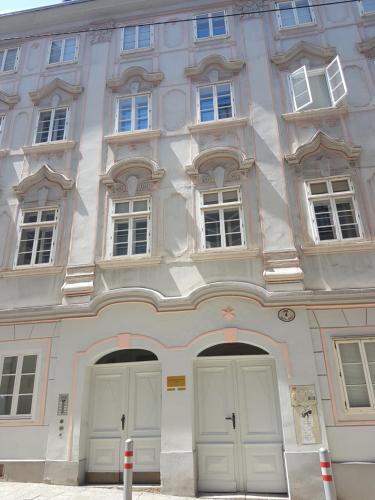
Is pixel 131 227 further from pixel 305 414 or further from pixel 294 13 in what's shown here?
pixel 294 13

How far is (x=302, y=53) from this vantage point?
1110 cm

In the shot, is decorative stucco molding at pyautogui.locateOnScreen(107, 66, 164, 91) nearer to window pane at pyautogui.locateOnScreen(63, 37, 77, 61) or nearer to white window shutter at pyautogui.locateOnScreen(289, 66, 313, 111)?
window pane at pyautogui.locateOnScreen(63, 37, 77, 61)

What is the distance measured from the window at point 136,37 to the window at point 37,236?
6137 mm

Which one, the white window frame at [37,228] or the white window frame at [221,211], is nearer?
the white window frame at [221,211]

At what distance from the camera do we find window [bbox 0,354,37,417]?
8.36 meters

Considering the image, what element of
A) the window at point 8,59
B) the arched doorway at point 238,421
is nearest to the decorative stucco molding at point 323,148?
the arched doorway at point 238,421

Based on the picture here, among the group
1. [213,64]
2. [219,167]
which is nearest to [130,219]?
[219,167]

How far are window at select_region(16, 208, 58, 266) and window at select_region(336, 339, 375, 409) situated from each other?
7.01 meters

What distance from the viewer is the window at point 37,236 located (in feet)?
32.0

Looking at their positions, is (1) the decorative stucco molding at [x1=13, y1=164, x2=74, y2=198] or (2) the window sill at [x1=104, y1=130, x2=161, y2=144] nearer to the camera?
(1) the decorative stucco molding at [x1=13, y1=164, x2=74, y2=198]

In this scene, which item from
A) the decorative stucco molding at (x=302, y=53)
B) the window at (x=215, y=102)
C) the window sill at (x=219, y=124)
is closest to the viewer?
the window sill at (x=219, y=124)

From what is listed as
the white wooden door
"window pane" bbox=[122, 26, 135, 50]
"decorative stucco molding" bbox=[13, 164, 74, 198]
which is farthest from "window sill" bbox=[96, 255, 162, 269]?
"window pane" bbox=[122, 26, 135, 50]

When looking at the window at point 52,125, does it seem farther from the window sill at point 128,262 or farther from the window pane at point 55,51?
the window sill at point 128,262

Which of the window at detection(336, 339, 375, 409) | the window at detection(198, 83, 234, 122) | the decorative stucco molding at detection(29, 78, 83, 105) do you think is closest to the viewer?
the window at detection(336, 339, 375, 409)
